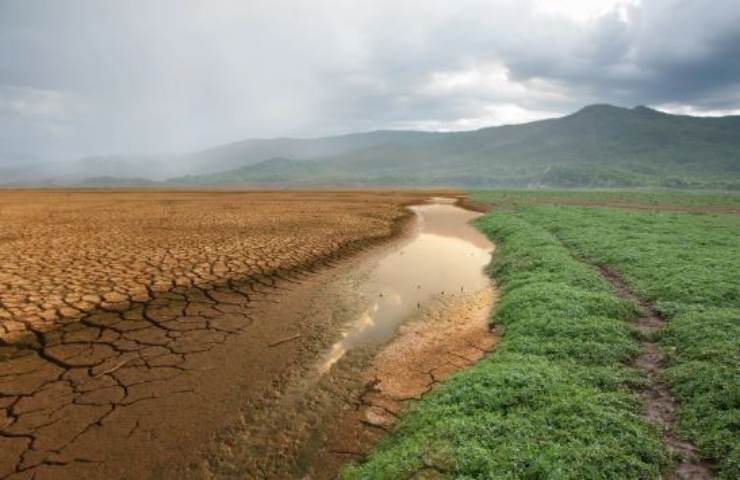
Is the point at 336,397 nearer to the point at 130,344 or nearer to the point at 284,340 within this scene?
the point at 284,340

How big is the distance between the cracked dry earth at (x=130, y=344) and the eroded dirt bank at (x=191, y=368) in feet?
0.10

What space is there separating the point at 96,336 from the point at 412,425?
23.6 feet

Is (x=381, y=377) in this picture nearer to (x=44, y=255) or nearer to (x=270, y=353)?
(x=270, y=353)

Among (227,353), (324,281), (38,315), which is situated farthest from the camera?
(324,281)

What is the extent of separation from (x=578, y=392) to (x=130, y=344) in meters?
8.59

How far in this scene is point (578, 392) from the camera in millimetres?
6105

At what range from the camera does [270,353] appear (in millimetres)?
8391

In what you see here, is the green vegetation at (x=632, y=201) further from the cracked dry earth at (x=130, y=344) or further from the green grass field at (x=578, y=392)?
the cracked dry earth at (x=130, y=344)

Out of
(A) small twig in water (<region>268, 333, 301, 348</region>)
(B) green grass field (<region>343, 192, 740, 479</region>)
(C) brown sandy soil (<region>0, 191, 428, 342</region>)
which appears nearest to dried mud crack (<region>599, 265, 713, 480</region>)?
(B) green grass field (<region>343, 192, 740, 479</region>)

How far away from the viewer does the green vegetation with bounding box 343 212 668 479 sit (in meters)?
4.69

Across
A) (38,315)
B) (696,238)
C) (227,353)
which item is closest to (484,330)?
(227,353)

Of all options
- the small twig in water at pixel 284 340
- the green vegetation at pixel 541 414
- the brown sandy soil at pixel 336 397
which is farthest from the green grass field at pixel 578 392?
the small twig in water at pixel 284 340

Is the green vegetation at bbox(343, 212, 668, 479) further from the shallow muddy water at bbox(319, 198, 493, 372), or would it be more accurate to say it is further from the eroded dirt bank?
the shallow muddy water at bbox(319, 198, 493, 372)

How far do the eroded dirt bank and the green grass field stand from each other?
36.7 inches
